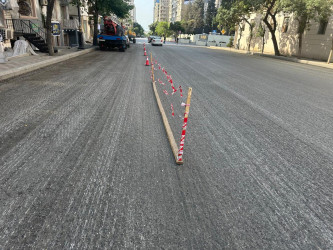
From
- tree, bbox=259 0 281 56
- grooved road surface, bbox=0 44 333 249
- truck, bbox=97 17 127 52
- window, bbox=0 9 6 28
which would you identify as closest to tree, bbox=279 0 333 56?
tree, bbox=259 0 281 56

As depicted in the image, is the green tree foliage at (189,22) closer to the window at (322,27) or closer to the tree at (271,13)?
the tree at (271,13)

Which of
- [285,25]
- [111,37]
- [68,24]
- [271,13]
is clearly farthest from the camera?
[285,25]

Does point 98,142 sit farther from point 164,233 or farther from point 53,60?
point 53,60

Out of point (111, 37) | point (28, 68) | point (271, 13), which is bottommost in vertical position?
point (28, 68)

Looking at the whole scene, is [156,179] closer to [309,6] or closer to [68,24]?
[309,6]

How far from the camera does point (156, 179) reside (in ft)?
10.3

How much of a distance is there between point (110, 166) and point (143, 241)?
144 centimetres

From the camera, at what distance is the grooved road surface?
2295mm

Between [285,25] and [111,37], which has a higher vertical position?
[285,25]

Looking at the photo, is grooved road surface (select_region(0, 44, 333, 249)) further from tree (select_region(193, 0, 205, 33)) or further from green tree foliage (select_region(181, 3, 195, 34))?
green tree foliage (select_region(181, 3, 195, 34))

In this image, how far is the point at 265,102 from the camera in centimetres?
736

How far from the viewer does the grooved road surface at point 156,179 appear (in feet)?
7.53

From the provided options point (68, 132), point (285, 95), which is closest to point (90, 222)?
point (68, 132)

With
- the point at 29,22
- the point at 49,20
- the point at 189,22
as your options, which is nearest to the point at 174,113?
the point at 49,20
